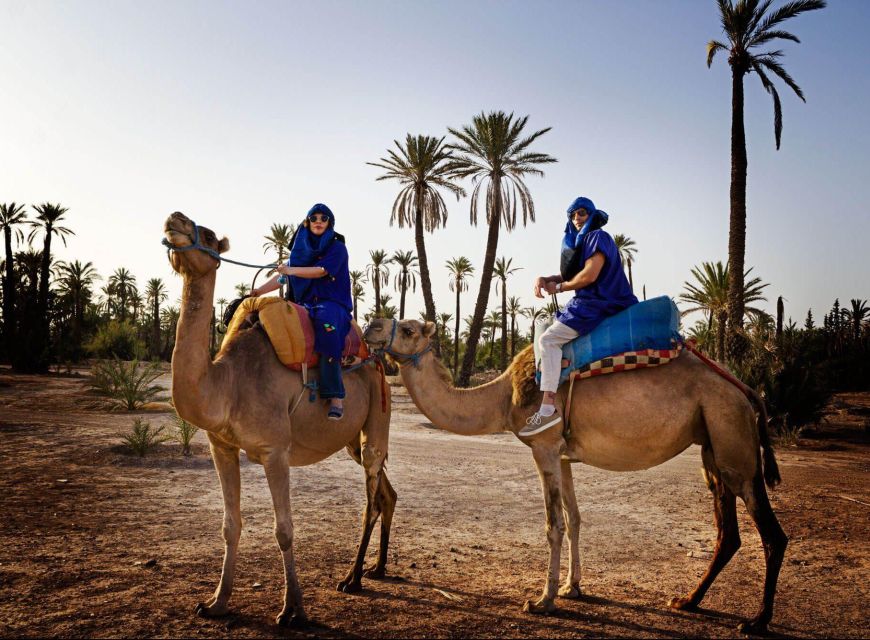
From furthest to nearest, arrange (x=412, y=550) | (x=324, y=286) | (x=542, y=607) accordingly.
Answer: (x=412, y=550), (x=324, y=286), (x=542, y=607)

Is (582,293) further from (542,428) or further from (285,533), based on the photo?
(285,533)

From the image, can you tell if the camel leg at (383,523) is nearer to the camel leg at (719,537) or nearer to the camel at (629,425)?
the camel at (629,425)

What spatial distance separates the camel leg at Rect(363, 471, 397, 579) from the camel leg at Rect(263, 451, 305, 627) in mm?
1427

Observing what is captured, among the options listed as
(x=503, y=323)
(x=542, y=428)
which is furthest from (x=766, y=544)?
(x=503, y=323)

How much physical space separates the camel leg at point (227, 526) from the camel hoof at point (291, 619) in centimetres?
48

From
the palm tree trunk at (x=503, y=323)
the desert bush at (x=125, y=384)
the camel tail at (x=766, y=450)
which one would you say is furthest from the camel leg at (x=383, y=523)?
the palm tree trunk at (x=503, y=323)

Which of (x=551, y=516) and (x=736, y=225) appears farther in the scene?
(x=736, y=225)

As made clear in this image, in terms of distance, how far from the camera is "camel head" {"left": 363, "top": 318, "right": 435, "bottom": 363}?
225 inches

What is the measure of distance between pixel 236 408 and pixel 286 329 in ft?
2.47

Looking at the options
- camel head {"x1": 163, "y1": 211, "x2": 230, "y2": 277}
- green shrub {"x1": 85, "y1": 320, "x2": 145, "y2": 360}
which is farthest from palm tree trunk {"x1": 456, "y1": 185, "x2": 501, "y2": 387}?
camel head {"x1": 163, "y1": 211, "x2": 230, "y2": 277}

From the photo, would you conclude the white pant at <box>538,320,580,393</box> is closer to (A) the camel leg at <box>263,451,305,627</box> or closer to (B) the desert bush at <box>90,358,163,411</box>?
(A) the camel leg at <box>263,451,305,627</box>

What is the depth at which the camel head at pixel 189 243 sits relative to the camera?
15.2 feet

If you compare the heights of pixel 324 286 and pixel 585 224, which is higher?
pixel 585 224

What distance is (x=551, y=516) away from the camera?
212 inches
